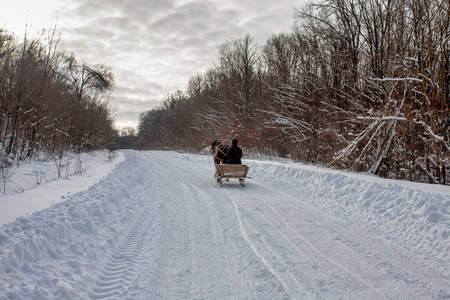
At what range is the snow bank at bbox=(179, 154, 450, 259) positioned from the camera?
15.6ft

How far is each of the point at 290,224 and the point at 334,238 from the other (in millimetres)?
949

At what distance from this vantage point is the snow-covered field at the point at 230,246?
3236mm

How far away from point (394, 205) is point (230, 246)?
397 cm

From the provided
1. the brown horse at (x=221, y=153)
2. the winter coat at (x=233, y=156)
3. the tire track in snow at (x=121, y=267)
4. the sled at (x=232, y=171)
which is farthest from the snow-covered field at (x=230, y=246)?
the brown horse at (x=221, y=153)

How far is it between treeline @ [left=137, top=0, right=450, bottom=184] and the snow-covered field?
3.49 meters

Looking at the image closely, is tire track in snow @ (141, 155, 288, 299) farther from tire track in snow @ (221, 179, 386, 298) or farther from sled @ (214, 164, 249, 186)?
sled @ (214, 164, 249, 186)

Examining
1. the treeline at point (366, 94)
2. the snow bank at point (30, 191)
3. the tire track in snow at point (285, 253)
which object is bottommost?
the tire track in snow at point (285, 253)

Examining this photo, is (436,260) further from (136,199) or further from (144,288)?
(136,199)

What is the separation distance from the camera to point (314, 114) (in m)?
16.5

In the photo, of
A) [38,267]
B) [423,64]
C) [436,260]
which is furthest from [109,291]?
[423,64]

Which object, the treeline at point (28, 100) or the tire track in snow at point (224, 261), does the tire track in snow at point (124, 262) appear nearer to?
the tire track in snow at point (224, 261)

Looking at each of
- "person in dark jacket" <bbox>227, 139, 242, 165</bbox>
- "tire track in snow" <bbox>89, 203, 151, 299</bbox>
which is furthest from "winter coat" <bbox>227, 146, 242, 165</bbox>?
"tire track in snow" <bbox>89, 203, 151, 299</bbox>

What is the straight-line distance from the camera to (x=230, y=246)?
4543 millimetres

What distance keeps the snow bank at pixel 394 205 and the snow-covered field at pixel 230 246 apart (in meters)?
0.03
